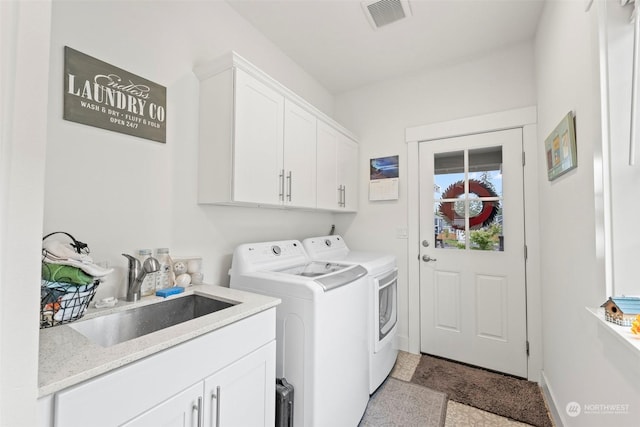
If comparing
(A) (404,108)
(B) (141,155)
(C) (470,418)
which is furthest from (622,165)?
(B) (141,155)

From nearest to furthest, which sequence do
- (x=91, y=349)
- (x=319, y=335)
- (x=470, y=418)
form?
(x=91, y=349)
(x=319, y=335)
(x=470, y=418)

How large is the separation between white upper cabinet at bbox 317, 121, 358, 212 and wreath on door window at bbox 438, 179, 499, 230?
88cm

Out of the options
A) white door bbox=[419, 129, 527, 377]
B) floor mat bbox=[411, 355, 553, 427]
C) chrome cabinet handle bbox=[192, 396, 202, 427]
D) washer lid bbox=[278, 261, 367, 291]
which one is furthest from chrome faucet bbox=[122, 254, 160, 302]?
white door bbox=[419, 129, 527, 377]

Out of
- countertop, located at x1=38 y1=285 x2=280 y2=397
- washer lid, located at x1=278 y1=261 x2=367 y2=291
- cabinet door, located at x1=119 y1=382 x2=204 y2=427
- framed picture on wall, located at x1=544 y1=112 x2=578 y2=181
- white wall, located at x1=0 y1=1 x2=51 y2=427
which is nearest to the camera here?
white wall, located at x1=0 y1=1 x2=51 y2=427

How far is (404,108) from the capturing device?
2.82 metres

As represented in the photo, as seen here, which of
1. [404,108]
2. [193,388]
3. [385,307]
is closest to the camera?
[193,388]

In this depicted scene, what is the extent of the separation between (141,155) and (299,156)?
103cm

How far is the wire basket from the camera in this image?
95 cm

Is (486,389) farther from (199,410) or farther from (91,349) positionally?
(91,349)

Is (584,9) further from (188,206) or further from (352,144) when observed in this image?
(188,206)

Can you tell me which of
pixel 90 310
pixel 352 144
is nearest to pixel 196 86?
pixel 90 310

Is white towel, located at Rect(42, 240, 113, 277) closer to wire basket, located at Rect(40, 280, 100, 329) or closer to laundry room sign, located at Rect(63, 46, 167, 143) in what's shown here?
wire basket, located at Rect(40, 280, 100, 329)

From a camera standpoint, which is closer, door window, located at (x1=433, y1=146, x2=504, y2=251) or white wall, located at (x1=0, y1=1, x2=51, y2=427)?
white wall, located at (x1=0, y1=1, x2=51, y2=427)

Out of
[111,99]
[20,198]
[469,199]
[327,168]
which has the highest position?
[111,99]
